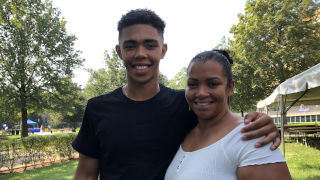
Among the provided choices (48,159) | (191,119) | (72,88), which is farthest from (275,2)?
(191,119)

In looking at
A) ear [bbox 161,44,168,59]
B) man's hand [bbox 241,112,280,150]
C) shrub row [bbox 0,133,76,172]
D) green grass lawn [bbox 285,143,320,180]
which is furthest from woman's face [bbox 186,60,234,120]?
shrub row [bbox 0,133,76,172]

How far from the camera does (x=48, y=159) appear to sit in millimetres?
12695

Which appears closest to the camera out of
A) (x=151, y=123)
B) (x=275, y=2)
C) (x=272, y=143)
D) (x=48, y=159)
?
(x=272, y=143)

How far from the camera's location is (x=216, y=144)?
1.55m

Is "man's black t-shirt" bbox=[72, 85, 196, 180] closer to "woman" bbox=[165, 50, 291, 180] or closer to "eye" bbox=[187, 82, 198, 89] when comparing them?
"woman" bbox=[165, 50, 291, 180]

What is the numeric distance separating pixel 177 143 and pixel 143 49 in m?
0.76

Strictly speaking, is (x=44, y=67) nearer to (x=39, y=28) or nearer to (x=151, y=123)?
(x=39, y=28)

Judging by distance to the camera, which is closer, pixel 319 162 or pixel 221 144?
pixel 221 144

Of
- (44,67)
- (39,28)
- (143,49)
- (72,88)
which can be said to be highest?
(39,28)

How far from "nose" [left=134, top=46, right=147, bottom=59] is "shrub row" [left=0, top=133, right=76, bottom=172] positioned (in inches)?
413

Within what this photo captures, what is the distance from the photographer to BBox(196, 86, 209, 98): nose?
1672mm

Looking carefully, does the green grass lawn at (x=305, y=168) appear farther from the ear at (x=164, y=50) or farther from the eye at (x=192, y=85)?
the eye at (x=192, y=85)

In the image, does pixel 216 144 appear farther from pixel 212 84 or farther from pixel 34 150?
pixel 34 150

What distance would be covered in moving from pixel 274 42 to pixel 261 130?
63.9 ft
